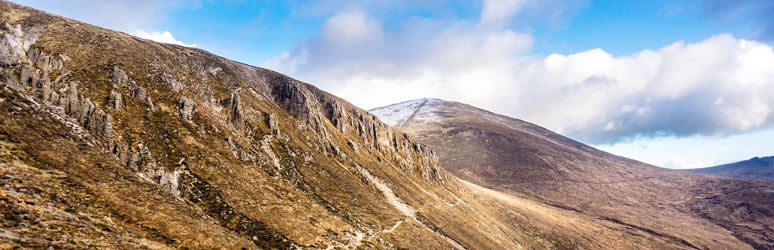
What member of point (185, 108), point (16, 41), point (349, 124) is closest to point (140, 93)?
point (185, 108)

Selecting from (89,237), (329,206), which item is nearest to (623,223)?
(329,206)

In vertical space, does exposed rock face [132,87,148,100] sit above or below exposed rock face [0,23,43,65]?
below

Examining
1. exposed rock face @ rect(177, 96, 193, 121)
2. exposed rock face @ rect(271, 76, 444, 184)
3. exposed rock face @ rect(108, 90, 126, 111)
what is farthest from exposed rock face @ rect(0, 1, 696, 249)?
exposed rock face @ rect(271, 76, 444, 184)

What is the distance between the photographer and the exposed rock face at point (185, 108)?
35844mm

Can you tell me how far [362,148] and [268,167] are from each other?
34.7 m

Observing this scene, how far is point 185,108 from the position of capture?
36.6m

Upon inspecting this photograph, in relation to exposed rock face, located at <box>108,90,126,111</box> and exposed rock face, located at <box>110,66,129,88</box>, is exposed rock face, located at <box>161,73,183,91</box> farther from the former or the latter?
exposed rock face, located at <box>108,90,126,111</box>

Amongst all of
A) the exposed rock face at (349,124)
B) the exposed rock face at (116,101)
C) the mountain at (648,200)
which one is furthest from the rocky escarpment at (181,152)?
the mountain at (648,200)

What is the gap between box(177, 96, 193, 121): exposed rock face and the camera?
118 ft

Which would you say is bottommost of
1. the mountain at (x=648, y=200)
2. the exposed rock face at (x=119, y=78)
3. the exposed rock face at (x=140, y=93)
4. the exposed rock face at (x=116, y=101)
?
the mountain at (x=648, y=200)

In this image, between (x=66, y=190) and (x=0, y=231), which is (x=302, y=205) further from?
(x=0, y=231)

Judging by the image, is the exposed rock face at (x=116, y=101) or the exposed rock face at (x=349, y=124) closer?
the exposed rock face at (x=116, y=101)

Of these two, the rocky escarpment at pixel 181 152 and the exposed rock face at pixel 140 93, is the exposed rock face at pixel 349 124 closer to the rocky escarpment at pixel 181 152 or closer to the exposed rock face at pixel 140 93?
the rocky escarpment at pixel 181 152

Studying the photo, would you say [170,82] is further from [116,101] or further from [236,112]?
[116,101]
